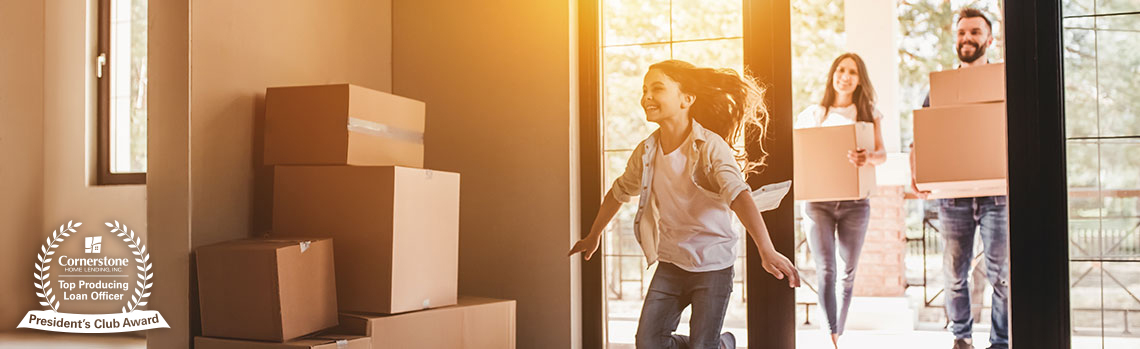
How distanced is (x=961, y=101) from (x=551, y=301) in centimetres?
170

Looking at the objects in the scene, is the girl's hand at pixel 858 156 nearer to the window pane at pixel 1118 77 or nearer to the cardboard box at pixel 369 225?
the window pane at pixel 1118 77

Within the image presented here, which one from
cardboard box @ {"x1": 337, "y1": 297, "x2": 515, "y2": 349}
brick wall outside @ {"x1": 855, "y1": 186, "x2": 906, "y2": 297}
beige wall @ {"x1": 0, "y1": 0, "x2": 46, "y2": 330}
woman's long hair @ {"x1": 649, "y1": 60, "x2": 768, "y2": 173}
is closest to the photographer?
cardboard box @ {"x1": 337, "y1": 297, "x2": 515, "y2": 349}

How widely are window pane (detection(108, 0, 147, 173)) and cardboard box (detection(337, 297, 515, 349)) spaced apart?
236 cm

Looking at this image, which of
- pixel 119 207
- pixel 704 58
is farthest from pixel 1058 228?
pixel 119 207

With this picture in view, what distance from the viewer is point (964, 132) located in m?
3.12

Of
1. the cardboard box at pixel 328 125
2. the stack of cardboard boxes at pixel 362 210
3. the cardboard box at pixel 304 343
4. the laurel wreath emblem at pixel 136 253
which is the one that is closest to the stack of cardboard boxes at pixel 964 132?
the stack of cardboard boxes at pixel 362 210

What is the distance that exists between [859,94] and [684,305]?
1519 millimetres

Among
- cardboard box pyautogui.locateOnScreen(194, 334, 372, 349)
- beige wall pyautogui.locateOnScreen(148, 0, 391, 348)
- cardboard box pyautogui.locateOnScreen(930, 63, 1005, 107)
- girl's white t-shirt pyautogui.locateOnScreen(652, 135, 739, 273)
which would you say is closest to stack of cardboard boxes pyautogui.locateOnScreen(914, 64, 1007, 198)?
cardboard box pyautogui.locateOnScreen(930, 63, 1005, 107)

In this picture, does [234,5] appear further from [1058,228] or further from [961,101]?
[1058,228]

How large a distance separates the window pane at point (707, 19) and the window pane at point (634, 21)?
0.17ft

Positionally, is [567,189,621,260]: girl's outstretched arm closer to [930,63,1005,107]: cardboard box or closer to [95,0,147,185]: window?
[930,63,1005,107]: cardboard box

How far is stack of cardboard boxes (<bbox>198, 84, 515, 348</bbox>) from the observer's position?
9.00 ft

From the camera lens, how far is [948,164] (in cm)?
318

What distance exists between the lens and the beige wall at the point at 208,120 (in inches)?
106
